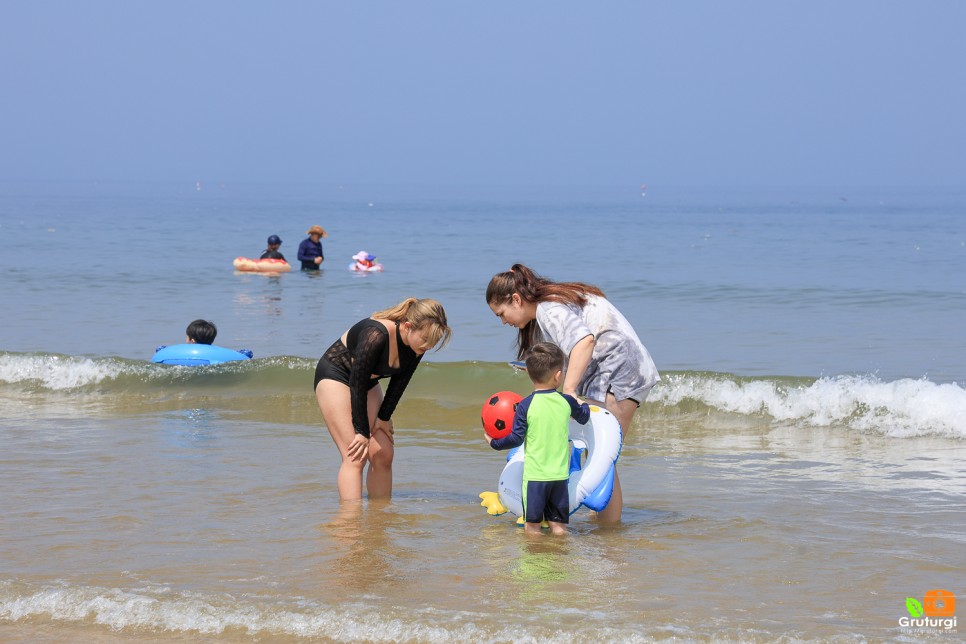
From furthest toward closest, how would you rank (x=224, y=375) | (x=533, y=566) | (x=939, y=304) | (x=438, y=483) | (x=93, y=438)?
(x=939, y=304) < (x=224, y=375) < (x=93, y=438) < (x=438, y=483) < (x=533, y=566)

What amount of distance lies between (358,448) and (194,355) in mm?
6536

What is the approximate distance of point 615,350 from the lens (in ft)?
19.6

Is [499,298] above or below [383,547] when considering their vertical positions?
above

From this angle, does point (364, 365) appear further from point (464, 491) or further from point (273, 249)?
point (273, 249)

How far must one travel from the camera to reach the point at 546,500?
19.5ft

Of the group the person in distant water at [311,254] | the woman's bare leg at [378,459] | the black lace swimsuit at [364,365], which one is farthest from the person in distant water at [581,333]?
the person in distant water at [311,254]

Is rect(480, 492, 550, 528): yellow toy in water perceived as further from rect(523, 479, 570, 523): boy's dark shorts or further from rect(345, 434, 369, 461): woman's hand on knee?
rect(345, 434, 369, 461): woman's hand on knee

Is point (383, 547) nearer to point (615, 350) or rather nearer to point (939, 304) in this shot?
point (615, 350)

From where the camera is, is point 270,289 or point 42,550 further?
point 270,289

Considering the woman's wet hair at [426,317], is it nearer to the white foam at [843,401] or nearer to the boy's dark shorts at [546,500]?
the boy's dark shorts at [546,500]

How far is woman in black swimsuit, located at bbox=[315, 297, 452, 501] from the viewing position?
235 inches

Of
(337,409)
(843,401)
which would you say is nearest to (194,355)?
(337,409)

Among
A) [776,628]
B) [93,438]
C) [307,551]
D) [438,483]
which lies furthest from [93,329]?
[776,628]

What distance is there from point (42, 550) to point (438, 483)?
2.82 metres
